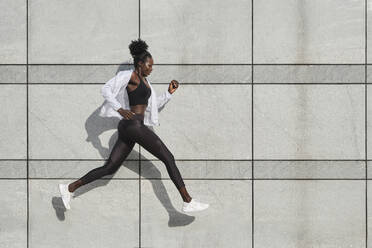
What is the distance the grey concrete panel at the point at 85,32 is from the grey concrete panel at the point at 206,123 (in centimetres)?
116

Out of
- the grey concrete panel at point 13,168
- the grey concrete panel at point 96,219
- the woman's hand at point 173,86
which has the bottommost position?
the grey concrete panel at point 96,219

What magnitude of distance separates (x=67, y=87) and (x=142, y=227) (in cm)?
233

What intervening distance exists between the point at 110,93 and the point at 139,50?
2.39ft

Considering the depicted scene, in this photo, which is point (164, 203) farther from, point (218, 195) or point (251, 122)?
point (251, 122)

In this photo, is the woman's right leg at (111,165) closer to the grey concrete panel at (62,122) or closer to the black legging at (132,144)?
the black legging at (132,144)

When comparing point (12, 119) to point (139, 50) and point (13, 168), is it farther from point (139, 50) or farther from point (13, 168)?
point (139, 50)

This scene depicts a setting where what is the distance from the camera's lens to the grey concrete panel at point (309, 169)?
779cm

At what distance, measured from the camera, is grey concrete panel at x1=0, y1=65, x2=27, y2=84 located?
7.80 m

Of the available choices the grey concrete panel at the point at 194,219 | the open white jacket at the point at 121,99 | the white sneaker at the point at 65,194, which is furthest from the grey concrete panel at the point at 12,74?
the grey concrete panel at the point at 194,219

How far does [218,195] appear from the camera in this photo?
7.81 metres

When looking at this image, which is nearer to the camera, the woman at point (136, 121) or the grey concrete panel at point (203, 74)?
the woman at point (136, 121)

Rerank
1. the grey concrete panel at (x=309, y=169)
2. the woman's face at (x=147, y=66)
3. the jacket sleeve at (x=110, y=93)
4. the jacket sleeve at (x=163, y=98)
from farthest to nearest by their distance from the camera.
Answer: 1. the grey concrete panel at (x=309, y=169)
2. the jacket sleeve at (x=163, y=98)
3. the woman's face at (x=147, y=66)
4. the jacket sleeve at (x=110, y=93)

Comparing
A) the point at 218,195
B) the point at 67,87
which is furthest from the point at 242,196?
the point at 67,87

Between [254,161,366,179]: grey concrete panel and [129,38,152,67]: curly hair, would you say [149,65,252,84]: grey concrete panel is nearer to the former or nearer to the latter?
[129,38,152,67]: curly hair
